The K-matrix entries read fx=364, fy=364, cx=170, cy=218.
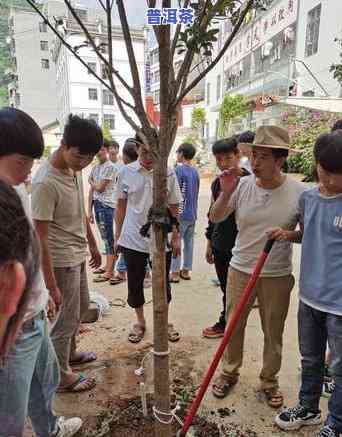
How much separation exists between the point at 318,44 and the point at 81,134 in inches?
507

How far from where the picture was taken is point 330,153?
5.49 feet

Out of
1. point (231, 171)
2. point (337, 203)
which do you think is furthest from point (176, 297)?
point (337, 203)

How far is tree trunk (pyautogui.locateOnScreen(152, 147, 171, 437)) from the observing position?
1.50m

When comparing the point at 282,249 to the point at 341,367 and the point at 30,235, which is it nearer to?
the point at 341,367

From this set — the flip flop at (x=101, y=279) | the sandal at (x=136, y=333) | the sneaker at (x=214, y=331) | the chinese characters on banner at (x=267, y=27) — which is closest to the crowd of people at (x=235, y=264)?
the sandal at (x=136, y=333)

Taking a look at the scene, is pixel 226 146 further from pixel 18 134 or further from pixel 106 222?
pixel 106 222

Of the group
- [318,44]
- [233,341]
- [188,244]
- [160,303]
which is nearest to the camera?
[160,303]

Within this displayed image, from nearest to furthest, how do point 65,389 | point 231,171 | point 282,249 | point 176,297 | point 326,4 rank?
point 231,171
point 282,249
point 65,389
point 176,297
point 326,4

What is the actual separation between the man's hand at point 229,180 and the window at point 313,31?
12.5 metres

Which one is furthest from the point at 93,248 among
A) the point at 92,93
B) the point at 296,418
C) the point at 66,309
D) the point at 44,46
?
the point at 44,46

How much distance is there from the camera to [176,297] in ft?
13.1

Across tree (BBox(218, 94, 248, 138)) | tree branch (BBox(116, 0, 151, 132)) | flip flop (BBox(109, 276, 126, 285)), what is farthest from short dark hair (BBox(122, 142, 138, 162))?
tree (BBox(218, 94, 248, 138))

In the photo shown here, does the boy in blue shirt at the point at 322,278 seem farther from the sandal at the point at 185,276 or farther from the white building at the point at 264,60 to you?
the white building at the point at 264,60

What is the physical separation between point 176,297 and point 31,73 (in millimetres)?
46684
